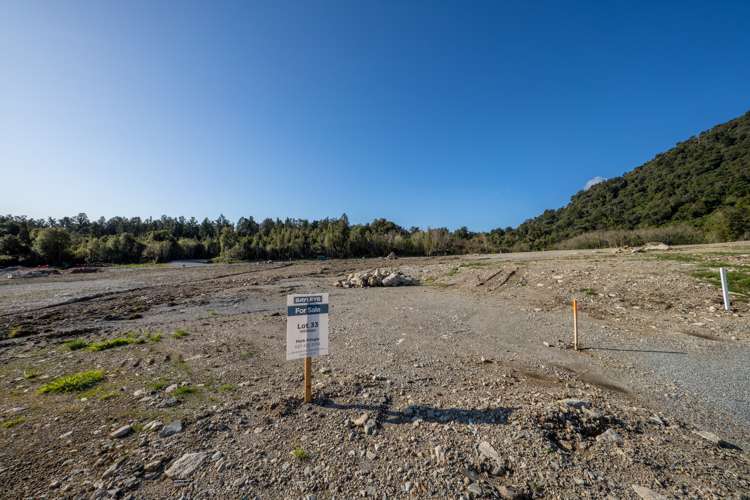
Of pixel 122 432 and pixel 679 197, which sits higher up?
pixel 679 197

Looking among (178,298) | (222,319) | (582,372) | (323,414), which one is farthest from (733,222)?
(178,298)

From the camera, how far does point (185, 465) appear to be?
2.90 meters

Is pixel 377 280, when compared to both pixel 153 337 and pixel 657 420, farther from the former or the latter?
pixel 657 420

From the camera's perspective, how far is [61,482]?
2707mm

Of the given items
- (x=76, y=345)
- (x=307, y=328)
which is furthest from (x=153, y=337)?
(x=307, y=328)

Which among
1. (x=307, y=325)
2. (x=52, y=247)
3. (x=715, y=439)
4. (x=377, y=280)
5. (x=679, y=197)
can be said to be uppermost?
(x=679, y=197)

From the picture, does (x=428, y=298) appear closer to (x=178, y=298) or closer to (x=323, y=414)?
(x=323, y=414)

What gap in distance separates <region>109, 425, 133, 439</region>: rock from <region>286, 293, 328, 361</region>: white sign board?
2.18 metres

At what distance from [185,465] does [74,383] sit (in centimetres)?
381

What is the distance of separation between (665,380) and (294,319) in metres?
6.80

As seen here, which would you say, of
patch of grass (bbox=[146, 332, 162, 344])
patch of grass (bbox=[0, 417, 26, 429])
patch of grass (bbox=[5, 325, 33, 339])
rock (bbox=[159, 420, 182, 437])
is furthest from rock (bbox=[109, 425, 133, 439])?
patch of grass (bbox=[5, 325, 33, 339])

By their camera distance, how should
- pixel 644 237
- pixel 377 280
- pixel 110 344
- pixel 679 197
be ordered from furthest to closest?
pixel 679 197 → pixel 644 237 → pixel 377 280 → pixel 110 344

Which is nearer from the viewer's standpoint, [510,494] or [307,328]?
[510,494]

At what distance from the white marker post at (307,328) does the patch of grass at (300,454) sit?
102 centimetres
